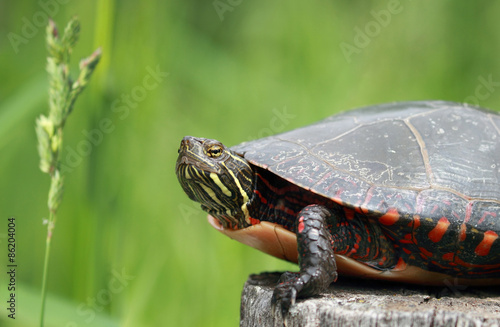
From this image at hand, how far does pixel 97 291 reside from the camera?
1811 mm

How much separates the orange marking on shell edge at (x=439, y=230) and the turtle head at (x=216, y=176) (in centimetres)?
66

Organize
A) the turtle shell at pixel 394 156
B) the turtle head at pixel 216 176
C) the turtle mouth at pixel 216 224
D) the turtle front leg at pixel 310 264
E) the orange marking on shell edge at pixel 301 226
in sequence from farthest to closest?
the turtle mouth at pixel 216 224
the turtle head at pixel 216 176
the turtle shell at pixel 394 156
the orange marking on shell edge at pixel 301 226
the turtle front leg at pixel 310 264

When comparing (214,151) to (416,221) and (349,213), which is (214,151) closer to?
(349,213)

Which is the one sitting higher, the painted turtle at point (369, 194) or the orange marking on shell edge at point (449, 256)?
the painted turtle at point (369, 194)

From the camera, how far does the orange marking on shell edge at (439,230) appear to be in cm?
163

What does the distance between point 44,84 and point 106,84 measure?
565mm

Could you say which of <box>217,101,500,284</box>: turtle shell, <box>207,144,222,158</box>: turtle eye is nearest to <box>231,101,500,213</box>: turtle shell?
<box>217,101,500,284</box>: turtle shell

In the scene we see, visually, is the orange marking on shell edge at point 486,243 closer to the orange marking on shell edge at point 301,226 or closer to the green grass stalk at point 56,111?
the orange marking on shell edge at point 301,226

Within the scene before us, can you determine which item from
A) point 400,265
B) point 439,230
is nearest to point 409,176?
point 439,230

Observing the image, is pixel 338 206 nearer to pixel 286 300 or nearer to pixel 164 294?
pixel 286 300

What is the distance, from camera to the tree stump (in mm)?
1257

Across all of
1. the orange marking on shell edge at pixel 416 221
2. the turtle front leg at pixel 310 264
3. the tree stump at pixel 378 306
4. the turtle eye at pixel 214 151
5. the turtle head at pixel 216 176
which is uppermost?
the turtle eye at pixel 214 151

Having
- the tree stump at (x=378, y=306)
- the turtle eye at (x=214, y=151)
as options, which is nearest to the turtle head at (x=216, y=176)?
the turtle eye at (x=214, y=151)

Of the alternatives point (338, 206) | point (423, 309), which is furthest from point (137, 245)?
point (423, 309)
